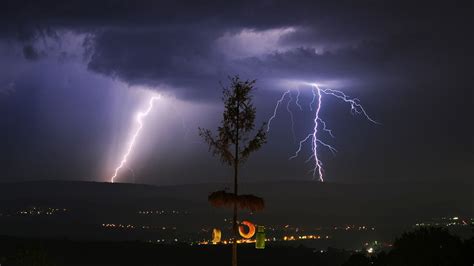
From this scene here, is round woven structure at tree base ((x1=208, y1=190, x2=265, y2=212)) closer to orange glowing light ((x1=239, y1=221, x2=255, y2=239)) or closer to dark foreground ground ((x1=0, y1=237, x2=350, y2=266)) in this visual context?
orange glowing light ((x1=239, y1=221, x2=255, y2=239))

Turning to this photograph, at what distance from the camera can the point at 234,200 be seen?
21.0 meters

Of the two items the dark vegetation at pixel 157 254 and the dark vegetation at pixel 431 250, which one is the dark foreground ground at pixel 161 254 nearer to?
the dark vegetation at pixel 157 254

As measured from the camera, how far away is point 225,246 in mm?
120250

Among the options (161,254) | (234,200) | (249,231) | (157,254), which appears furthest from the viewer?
(157,254)

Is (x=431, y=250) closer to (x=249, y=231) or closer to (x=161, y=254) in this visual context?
(x=249, y=231)

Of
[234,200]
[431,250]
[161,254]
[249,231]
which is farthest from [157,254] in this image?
[234,200]

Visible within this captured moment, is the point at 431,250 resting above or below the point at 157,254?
below

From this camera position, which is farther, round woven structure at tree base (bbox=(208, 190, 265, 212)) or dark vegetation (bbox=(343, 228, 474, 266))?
dark vegetation (bbox=(343, 228, 474, 266))

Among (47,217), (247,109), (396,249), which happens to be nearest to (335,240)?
(47,217)

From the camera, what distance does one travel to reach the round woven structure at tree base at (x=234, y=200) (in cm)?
2094

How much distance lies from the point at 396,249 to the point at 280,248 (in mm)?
76578

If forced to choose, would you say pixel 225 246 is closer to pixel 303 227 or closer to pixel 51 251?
pixel 51 251

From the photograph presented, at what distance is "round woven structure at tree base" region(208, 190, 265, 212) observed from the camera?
20938 mm

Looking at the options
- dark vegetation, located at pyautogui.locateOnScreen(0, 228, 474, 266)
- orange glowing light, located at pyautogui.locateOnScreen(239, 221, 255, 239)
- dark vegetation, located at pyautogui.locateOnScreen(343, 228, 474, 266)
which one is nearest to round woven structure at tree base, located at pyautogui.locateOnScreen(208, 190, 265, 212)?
orange glowing light, located at pyautogui.locateOnScreen(239, 221, 255, 239)
